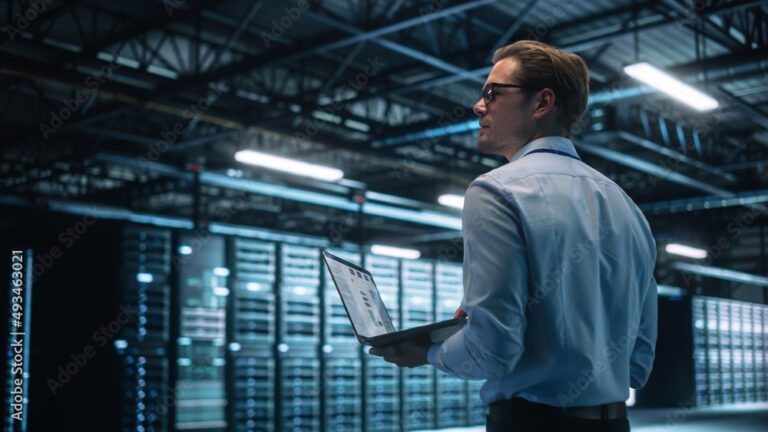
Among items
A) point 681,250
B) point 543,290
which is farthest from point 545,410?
point 681,250

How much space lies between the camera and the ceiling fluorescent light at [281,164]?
8812mm

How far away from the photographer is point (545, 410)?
4.01 feet

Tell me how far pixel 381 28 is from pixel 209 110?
12.0 ft

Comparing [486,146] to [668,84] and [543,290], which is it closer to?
[543,290]

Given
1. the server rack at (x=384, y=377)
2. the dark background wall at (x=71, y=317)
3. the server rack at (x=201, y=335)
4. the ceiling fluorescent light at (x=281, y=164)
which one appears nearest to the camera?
the dark background wall at (x=71, y=317)

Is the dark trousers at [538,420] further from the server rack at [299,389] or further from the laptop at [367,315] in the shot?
the server rack at [299,389]

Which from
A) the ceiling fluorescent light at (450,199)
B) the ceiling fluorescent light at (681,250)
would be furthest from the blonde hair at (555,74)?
the ceiling fluorescent light at (681,250)

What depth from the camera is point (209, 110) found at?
10523 mm

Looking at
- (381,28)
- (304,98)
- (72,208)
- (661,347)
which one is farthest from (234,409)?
(661,347)

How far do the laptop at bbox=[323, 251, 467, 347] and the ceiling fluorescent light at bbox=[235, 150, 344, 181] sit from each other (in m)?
7.25

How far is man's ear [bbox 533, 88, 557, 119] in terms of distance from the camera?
4.47 feet

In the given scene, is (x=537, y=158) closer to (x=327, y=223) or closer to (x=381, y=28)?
(x=381, y=28)

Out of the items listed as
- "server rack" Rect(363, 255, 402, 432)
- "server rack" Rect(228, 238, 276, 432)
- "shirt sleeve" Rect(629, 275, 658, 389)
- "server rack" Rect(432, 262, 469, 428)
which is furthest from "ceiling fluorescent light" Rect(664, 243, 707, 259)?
"shirt sleeve" Rect(629, 275, 658, 389)

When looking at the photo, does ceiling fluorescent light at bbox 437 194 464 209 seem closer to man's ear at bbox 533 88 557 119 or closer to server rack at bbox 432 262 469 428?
server rack at bbox 432 262 469 428
